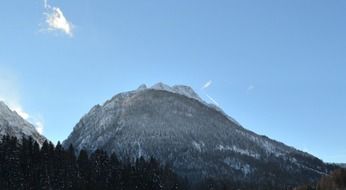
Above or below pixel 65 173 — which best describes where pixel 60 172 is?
below

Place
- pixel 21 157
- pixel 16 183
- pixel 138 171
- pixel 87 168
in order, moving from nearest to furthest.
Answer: pixel 16 183 → pixel 21 157 → pixel 87 168 → pixel 138 171

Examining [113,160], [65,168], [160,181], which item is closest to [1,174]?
[65,168]

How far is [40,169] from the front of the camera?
15475 centimetres

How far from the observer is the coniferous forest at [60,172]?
14975cm

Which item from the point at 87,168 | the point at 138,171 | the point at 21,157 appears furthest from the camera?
the point at 138,171

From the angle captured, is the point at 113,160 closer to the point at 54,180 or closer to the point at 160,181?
the point at 160,181

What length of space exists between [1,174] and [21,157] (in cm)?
921

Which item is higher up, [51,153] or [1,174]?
[51,153]

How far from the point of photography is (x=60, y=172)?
157 m

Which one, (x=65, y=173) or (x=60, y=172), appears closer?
(x=60, y=172)

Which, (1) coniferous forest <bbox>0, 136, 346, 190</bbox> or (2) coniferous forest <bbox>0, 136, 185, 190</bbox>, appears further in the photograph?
A: (2) coniferous forest <bbox>0, 136, 185, 190</bbox>

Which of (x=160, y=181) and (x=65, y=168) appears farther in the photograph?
(x=160, y=181)

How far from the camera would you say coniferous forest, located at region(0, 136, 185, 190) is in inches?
5896

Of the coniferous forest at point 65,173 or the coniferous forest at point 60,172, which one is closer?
the coniferous forest at point 65,173
